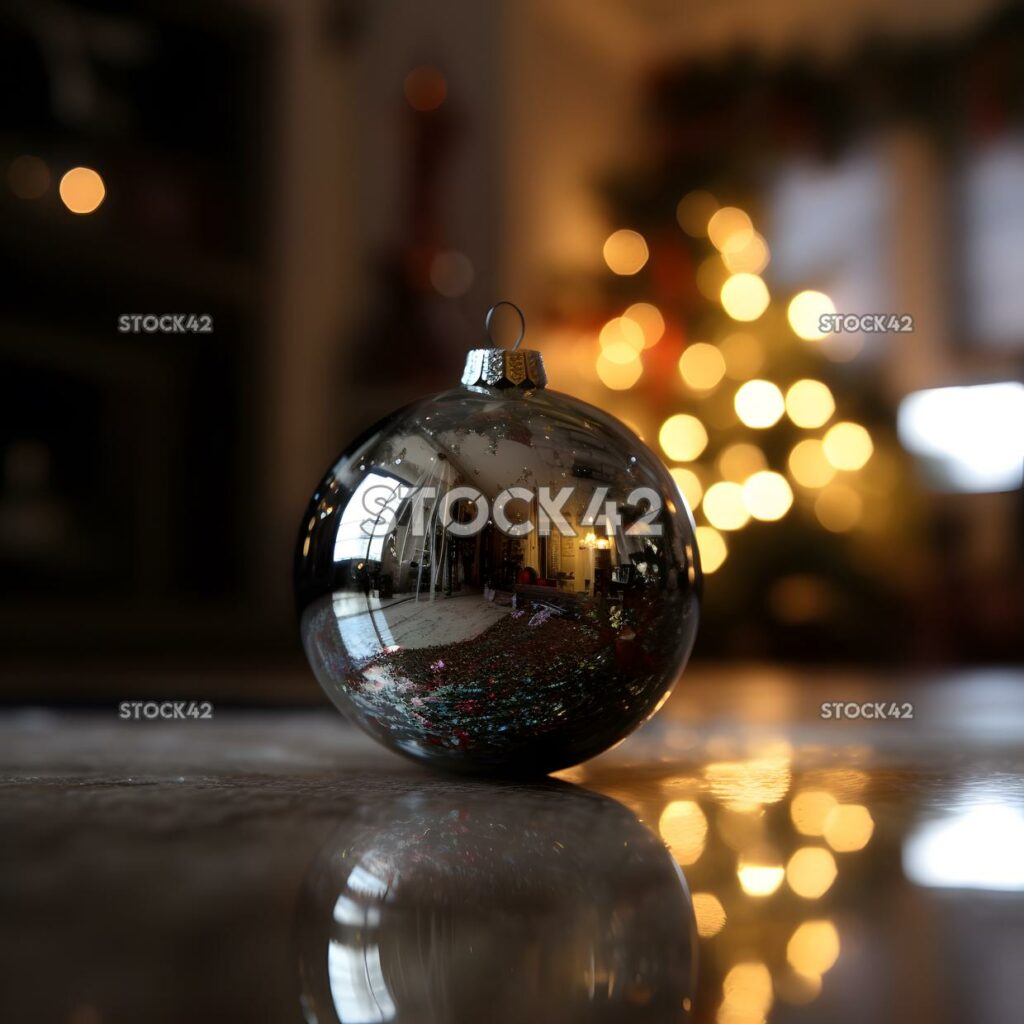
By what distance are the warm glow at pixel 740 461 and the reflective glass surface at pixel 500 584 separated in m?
1.52

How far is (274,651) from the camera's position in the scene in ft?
5.42

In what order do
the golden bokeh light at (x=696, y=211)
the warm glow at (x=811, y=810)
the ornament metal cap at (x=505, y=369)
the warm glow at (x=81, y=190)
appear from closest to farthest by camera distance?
the warm glow at (x=811, y=810) < the ornament metal cap at (x=505, y=369) < the warm glow at (x=81, y=190) < the golden bokeh light at (x=696, y=211)

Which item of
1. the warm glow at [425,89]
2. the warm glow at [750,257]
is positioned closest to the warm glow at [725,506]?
the warm glow at [750,257]

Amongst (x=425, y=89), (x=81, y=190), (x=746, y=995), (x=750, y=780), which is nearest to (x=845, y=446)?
(x=425, y=89)

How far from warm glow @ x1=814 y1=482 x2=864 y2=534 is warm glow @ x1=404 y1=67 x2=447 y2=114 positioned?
97cm

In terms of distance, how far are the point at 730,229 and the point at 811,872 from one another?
6.15 feet

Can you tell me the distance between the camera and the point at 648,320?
218cm

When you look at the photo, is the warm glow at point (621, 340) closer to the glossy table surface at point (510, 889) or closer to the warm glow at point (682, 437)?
the warm glow at point (682, 437)

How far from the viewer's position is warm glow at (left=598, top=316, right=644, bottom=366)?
2168mm

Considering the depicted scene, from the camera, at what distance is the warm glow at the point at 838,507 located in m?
2.07

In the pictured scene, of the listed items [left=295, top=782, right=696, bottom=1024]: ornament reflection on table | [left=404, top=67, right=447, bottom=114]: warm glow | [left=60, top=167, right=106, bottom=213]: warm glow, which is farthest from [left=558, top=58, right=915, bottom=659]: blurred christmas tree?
[left=295, top=782, right=696, bottom=1024]: ornament reflection on table

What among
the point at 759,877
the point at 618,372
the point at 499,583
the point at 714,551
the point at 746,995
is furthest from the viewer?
the point at 618,372

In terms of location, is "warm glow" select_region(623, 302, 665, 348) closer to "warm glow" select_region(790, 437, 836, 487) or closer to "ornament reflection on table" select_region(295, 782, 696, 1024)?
"warm glow" select_region(790, 437, 836, 487)

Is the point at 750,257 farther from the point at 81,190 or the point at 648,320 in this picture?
the point at 81,190
